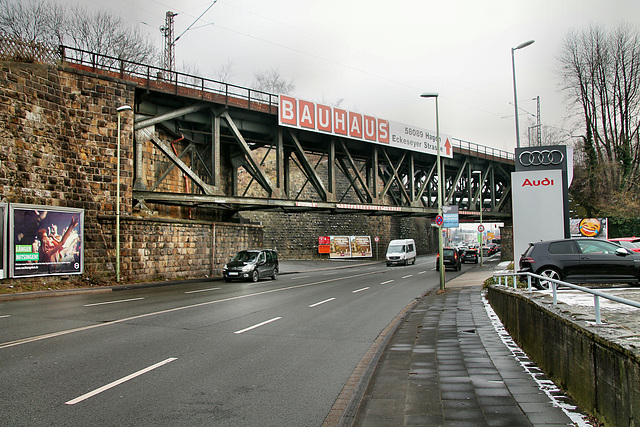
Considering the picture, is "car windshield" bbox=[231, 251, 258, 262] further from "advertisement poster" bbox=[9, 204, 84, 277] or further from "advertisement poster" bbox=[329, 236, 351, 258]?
"advertisement poster" bbox=[329, 236, 351, 258]

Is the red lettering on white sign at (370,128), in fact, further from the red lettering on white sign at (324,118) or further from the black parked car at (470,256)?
the black parked car at (470,256)

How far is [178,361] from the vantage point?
7.57m

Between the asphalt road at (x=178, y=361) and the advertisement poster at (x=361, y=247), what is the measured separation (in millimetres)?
42190

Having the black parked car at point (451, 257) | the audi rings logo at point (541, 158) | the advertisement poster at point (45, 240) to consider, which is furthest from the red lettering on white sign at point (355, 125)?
the advertisement poster at point (45, 240)

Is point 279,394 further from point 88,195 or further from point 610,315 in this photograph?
point 88,195

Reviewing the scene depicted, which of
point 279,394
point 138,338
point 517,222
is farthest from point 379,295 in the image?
point 279,394

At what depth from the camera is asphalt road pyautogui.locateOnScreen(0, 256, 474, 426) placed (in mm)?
5230

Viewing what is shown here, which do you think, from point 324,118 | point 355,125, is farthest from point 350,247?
point 324,118

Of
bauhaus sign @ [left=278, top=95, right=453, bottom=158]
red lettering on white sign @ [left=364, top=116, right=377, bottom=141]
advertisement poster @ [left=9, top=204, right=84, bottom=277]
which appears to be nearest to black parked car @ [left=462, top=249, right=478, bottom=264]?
bauhaus sign @ [left=278, top=95, right=453, bottom=158]

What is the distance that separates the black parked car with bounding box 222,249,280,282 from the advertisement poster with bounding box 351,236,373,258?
2816 centimetres

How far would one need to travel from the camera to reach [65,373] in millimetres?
6730

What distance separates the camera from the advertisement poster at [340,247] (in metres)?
55.5

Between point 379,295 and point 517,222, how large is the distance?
614 centimetres

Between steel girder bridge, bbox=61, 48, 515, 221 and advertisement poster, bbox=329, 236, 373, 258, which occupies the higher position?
steel girder bridge, bbox=61, 48, 515, 221
